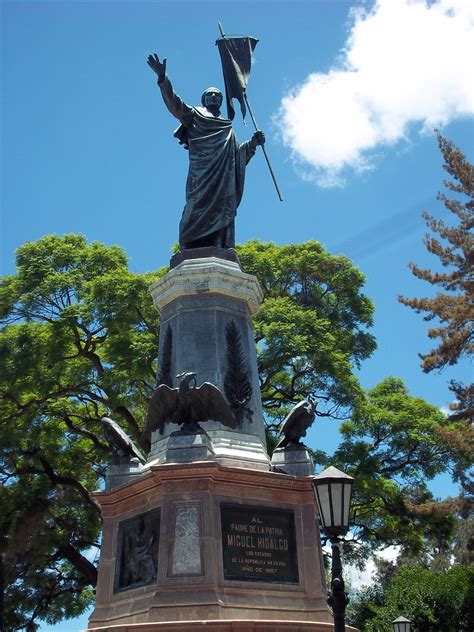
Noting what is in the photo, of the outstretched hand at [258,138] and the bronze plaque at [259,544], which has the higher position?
the outstretched hand at [258,138]

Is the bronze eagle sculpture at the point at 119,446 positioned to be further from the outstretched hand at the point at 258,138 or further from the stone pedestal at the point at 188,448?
the outstretched hand at the point at 258,138

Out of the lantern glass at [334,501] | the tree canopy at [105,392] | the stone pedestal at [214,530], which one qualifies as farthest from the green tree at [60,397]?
the lantern glass at [334,501]

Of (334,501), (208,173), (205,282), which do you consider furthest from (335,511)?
(208,173)

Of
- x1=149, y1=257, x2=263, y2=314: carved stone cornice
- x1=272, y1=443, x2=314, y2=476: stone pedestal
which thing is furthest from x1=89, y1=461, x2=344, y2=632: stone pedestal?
x1=149, y1=257, x2=263, y2=314: carved stone cornice

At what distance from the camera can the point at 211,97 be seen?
1348cm

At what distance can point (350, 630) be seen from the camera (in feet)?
32.3

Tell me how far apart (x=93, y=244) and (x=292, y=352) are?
777cm

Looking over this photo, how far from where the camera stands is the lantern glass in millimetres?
7117

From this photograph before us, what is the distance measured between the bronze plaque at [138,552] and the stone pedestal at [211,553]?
0.01m

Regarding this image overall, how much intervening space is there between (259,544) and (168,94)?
A: 7.42 meters

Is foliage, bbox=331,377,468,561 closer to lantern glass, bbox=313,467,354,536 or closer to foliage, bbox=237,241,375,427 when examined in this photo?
foliage, bbox=237,241,375,427

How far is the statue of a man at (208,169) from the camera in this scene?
1265cm

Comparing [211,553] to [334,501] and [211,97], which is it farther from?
[211,97]

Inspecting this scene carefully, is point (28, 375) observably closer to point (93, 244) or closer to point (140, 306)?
point (140, 306)
